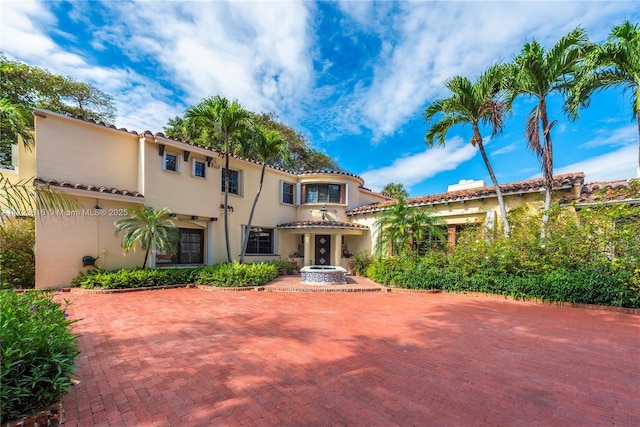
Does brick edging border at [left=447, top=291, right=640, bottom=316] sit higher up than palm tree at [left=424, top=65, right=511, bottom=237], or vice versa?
palm tree at [left=424, top=65, right=511, bottom=237]

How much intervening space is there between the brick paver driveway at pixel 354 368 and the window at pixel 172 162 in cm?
728

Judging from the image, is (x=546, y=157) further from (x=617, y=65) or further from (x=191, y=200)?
(x=191, y=200)

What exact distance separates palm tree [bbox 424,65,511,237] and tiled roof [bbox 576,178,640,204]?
2664 millimetres

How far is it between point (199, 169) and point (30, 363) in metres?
12.6

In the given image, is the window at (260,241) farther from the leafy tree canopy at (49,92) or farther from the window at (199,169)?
the leafy tree canopy at (49,92)

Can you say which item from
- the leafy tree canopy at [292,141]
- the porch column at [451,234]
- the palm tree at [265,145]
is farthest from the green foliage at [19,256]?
the porch column at [451,234]

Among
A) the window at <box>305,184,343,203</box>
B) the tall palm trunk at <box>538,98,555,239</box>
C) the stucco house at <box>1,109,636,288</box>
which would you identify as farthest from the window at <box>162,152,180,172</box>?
A: the tall palm trunk at <box>538,98,555,239</box>

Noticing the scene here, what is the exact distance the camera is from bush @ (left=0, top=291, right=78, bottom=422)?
289 cm

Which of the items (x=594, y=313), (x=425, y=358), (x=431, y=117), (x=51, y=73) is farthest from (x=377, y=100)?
(x=51, y=73)

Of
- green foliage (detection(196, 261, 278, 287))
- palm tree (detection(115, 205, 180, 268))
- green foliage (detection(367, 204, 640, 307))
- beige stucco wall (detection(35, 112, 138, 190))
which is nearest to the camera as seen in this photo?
green foliage (detection(367, 204, 640, 307))

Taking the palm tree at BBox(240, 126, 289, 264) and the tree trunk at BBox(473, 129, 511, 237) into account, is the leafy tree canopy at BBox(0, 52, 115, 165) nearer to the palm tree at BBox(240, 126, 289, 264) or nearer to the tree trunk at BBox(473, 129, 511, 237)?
the palm tree at BBox(240, 126, 289, 264)

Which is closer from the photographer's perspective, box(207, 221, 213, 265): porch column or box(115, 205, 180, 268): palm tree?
box(115, 205, 180, 268): palm tree

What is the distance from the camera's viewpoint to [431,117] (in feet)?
41.1

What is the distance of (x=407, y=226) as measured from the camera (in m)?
13.7
